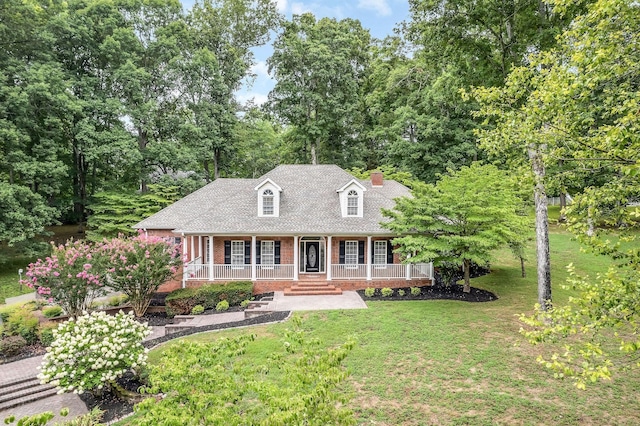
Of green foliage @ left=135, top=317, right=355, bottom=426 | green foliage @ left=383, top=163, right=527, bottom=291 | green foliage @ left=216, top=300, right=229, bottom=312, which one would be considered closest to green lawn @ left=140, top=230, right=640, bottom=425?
green foliage @ left=135, top=317, right=355, bottom=426

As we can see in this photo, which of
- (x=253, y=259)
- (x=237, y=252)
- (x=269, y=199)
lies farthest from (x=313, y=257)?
(x=237, y=252)

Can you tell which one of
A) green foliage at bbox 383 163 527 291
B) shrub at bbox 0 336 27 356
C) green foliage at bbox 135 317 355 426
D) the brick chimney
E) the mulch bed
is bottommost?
shrub at bbox 0 336 27 356

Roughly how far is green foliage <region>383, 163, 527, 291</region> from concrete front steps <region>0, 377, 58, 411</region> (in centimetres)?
1289

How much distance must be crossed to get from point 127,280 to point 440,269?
1453cm

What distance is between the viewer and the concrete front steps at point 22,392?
8.86 m

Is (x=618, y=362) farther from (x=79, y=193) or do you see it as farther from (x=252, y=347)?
(x=79, y=193)

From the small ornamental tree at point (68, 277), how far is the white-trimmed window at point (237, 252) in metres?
6.61

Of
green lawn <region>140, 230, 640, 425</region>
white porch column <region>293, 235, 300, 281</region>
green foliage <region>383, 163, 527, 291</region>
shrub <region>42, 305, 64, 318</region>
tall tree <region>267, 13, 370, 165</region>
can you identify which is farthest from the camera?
tall tree <region>267, 13, 370, 165</region>

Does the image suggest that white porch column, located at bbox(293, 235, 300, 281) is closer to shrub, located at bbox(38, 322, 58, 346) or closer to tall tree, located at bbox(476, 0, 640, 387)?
shrub, located at bbox(38, 322, 58, 346)

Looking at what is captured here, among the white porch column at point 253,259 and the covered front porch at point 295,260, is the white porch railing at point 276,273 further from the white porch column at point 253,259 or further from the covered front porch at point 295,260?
the white porch column at point 253,259

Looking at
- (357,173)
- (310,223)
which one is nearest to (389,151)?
(357,173)

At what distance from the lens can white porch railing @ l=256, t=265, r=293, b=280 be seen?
58.5 feet

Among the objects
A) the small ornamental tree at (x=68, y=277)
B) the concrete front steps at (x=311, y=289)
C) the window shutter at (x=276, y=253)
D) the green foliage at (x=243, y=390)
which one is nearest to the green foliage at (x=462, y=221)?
the concrete front steps at (x=311, y=289)

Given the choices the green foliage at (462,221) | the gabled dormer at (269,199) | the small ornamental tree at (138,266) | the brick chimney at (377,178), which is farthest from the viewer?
the brick chimney at (377,178)
